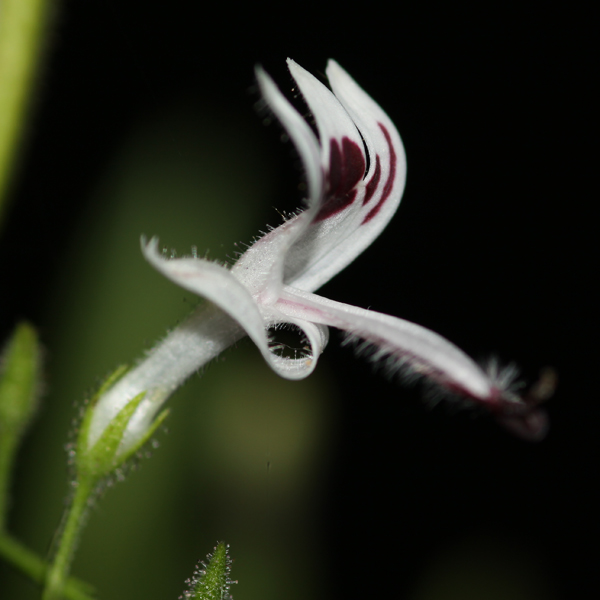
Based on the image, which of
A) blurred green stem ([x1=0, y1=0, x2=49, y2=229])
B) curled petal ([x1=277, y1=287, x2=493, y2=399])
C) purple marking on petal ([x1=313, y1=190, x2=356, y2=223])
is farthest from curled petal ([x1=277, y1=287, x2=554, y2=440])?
blurred green stem ([x1=0, y1=0, x2=49, y2=229])

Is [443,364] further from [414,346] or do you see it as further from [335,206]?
[335,206]

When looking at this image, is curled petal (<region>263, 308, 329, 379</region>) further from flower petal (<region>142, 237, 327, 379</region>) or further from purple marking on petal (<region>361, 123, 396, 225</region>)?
purple marking on petal (<region>361, 123, 396, 225</region>)

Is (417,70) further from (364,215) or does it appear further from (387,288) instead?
(364,215)

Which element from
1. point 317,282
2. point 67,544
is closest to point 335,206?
point 317,282

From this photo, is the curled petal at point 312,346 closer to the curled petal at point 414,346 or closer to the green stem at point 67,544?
the curled petal at point 414,346

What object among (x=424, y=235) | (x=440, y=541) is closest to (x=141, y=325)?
(x=424, y=235)

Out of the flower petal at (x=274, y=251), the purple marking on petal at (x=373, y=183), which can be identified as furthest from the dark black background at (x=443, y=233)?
the flower petal at (x=274, y=251)
